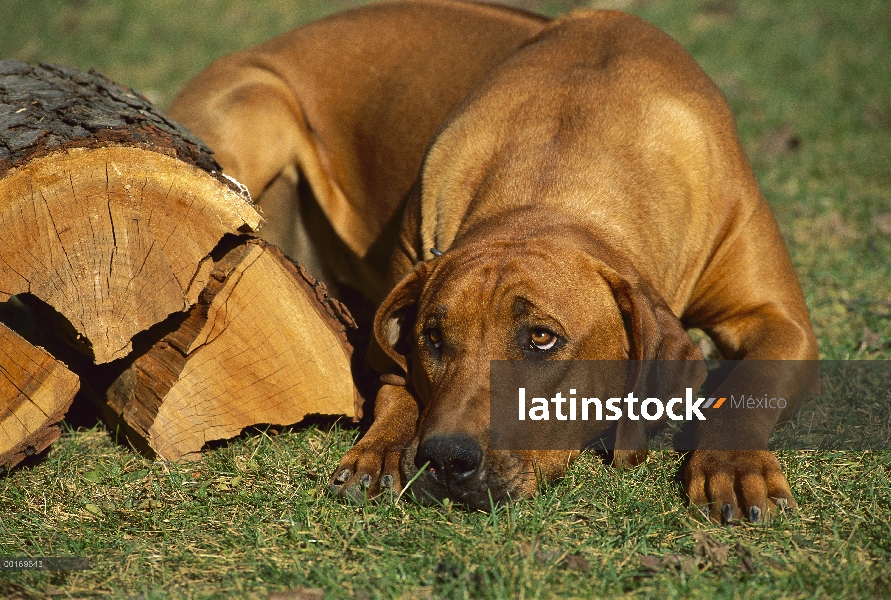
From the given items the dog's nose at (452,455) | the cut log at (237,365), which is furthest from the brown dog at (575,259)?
the cut log at (237,365)

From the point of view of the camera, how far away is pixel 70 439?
3672mm

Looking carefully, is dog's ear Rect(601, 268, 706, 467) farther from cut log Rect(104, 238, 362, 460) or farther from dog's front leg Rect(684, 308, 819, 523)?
cut log Rect(104, 238, 362, 460)

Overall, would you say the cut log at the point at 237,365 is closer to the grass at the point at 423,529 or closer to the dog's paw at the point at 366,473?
the grass at the point at 423,529

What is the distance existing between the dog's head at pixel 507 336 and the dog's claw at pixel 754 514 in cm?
43

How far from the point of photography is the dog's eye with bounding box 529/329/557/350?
119 inches

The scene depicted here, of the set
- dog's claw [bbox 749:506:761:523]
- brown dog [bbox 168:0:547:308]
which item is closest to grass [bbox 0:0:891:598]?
dog's claw [bbox 749:506:761:523]

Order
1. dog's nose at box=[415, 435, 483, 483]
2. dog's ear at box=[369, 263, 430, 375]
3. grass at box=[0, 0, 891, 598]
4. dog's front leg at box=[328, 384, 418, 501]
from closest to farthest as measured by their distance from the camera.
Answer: grass at box=[0, 0, 891, 598]
dog's nose at box=[415, 435, 483, 483]
dog's front leg at box=[328, 384, 418, 501]
dog's ear at box=[369, 263, 430, 375]

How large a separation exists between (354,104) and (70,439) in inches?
87.7

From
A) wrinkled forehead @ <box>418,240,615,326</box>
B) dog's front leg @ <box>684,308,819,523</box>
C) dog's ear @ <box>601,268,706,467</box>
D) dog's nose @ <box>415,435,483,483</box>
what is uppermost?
wrinkled forehead @ <box>418,240,615,326</box>

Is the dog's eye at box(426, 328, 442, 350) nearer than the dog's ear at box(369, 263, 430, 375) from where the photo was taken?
Yes

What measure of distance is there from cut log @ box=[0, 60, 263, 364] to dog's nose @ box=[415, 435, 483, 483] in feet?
3.48

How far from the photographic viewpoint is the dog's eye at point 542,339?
302cm

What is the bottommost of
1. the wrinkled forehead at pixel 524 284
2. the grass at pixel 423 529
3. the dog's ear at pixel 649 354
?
the grass at pixel 423 529

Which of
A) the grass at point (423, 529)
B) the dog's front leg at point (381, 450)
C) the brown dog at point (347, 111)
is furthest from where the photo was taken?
the brown dog at point (347, 111)
